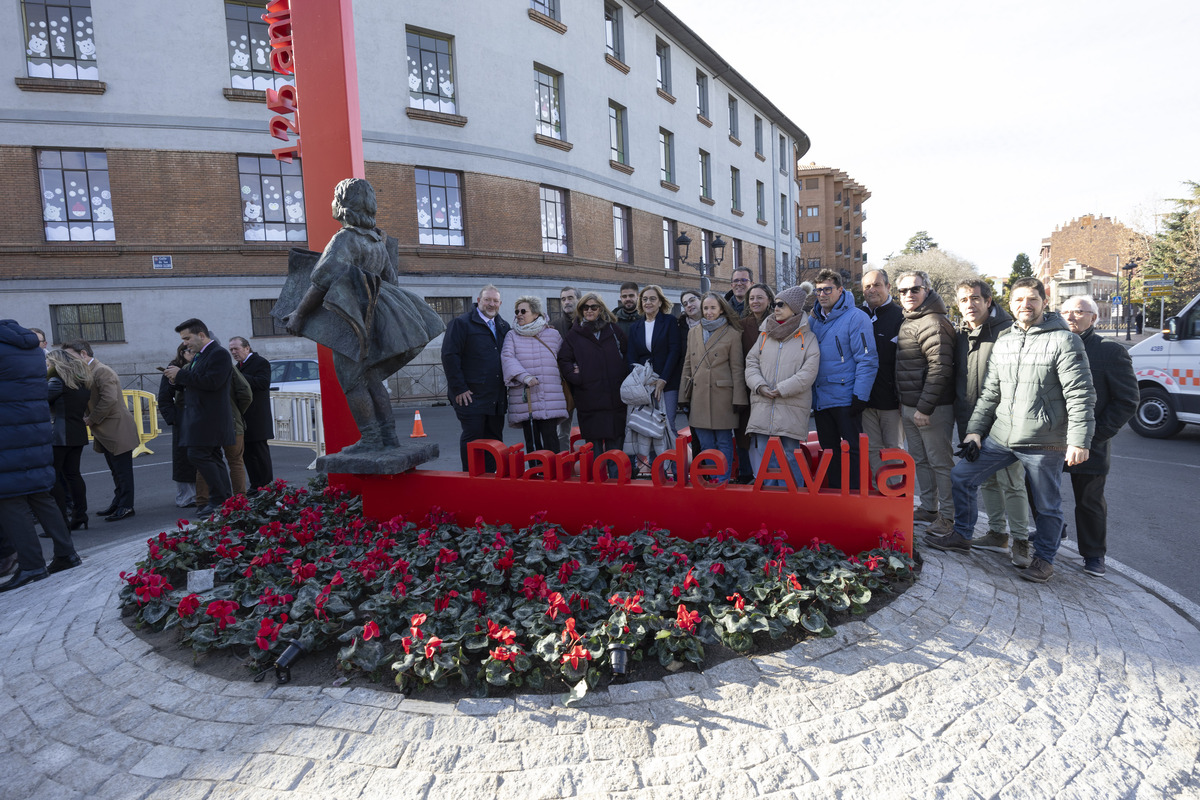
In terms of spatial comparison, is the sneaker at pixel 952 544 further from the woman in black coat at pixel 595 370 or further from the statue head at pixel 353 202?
the statue head at pixel 353 202

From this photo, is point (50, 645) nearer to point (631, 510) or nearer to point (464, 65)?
point (631, 510)

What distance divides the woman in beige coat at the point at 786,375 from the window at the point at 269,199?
15.0m

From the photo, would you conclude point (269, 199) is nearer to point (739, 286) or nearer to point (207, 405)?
point (207, 405)

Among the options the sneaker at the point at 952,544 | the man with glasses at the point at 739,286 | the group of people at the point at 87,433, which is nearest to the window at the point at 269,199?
the group of people at the point at 87,433

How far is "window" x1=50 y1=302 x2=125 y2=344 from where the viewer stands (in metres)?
15.4

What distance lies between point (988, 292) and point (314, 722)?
15.9ft

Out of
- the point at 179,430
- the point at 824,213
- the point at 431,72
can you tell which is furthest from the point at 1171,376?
the point at 824,213

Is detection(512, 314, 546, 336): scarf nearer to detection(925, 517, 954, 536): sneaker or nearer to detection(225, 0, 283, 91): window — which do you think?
detection(925, 517, 954, 536): sneaker

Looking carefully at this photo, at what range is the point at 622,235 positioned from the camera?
74.9ft

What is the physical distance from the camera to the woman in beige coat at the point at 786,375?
483 centimetres

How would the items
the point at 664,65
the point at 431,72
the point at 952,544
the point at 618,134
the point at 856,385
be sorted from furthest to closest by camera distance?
the point at 664,65
the point at 618,134
the point at 431,72
the point at 856,385
the point at 952,544

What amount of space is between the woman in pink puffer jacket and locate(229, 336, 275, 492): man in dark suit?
9.57 feet

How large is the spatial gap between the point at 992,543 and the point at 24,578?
703cm

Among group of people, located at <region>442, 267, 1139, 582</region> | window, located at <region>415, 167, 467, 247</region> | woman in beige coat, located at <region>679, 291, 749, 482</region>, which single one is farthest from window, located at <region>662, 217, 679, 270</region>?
woman in beige coat, located at <region>679, 291, 749, 482</region>
